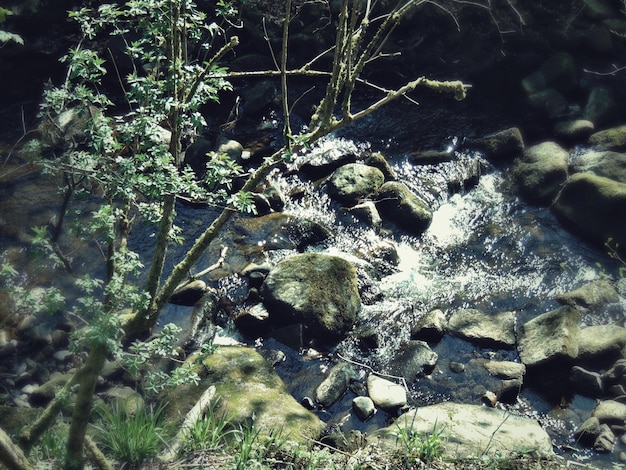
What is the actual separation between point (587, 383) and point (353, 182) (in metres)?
4.94

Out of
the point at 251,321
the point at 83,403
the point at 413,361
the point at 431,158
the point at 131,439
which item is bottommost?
the point at 413,361

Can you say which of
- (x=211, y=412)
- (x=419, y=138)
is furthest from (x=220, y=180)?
(x=419, y=138)

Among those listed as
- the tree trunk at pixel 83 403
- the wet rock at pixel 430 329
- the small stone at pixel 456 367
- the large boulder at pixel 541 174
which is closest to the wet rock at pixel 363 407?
the small stone at pixel 456 367

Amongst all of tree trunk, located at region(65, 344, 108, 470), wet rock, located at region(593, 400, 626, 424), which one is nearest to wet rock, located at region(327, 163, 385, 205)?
wet rock, located at region(593, 400, 626, 424)

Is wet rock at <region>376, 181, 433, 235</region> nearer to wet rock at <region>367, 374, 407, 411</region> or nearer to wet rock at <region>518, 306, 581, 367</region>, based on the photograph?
wet rock at <region>518, 306, 581, 367</region>

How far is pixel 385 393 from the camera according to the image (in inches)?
290

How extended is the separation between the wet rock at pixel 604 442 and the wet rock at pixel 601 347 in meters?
1.14

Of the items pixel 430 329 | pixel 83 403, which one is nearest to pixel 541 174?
pixel 430 329

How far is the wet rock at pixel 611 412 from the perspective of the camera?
7.06 m

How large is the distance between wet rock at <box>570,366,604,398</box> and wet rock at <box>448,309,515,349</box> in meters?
0.90

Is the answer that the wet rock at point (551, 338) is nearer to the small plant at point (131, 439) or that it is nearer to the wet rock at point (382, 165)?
the wet rock at point (382, 165)

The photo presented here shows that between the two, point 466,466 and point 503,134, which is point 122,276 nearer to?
point 466,466

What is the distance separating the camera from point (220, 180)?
4.65 metres

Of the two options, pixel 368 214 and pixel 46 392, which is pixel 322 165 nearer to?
pixel 368 214
